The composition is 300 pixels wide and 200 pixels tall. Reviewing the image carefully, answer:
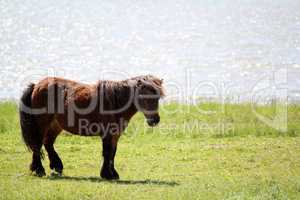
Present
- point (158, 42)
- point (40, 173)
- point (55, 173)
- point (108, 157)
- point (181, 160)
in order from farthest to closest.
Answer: point (158, 42) → point (181, 160) → point (55, 173) → point (40, 173) → point (108, 157)

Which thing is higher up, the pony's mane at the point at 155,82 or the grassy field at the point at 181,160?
the pony's mane at the point at 155,82

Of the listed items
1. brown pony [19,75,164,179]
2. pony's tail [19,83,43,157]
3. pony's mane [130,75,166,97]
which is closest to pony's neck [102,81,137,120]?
brown pony [19,75,164,179]

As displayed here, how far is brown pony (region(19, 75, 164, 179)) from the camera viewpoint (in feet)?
37.0

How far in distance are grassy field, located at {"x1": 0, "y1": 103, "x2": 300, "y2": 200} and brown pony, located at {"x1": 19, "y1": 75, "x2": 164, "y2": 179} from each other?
70 cm

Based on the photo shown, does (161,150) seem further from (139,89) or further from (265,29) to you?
(265,29)

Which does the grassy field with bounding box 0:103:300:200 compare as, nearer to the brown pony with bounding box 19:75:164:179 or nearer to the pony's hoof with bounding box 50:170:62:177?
the pony's hoof with bounding box 50:170:62:177

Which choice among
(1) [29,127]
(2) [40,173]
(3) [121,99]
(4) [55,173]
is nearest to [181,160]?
(3) [121,99]

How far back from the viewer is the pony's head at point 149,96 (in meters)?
11.1

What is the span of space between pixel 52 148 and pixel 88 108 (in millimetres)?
1219

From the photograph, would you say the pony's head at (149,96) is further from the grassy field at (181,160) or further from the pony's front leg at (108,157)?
the grassy field at (181,160)

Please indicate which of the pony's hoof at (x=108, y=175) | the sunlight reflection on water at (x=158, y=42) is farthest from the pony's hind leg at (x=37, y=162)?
the sunlight reflection on water at (x=158, y=42)

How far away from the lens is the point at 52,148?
12016 mm

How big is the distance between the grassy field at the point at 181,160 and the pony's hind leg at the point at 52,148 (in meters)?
0.32

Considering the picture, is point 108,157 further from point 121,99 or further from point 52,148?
point 52,148
